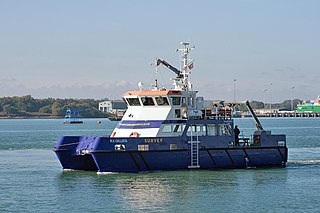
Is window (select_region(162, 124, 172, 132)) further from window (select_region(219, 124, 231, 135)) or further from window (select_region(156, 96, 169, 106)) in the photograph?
window (select_region(219, 124, 231, 135))

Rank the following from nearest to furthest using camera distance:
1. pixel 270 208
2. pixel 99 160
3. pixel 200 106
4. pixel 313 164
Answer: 1. pixel 270 208
2. pixel 99 160
3. pixel 200 106
4. pixel 313 164

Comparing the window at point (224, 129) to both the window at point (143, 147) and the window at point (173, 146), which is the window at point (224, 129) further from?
the window at point (143, 147)

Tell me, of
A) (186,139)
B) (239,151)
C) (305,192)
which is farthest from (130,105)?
(305,192)

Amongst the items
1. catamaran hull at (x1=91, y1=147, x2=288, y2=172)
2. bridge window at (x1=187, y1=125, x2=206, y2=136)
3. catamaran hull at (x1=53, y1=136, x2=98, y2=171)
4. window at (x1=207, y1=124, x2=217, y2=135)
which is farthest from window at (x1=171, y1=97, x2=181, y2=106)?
catamaran hull at (x1=53, y1=136, x2=98, y2=171)

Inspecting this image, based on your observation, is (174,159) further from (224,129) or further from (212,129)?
(224,129)

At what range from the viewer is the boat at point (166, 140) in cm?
3578

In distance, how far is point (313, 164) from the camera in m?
43.1

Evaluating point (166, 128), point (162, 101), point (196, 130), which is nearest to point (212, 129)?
point (196, 130)

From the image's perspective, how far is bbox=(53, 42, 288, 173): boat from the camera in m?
35.8

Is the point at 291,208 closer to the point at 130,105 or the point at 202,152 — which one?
the point at 202,152

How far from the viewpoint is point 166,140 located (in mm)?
36219

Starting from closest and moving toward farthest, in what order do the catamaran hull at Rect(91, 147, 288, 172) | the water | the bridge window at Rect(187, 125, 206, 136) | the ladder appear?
the water
the catamaran hull at Rect(91, 147, 288, 172)
the ladder
the bridge window at Rect(187, 125, 206, 136)

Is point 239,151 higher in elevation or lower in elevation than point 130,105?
lower

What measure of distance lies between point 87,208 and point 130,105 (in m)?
10.8
